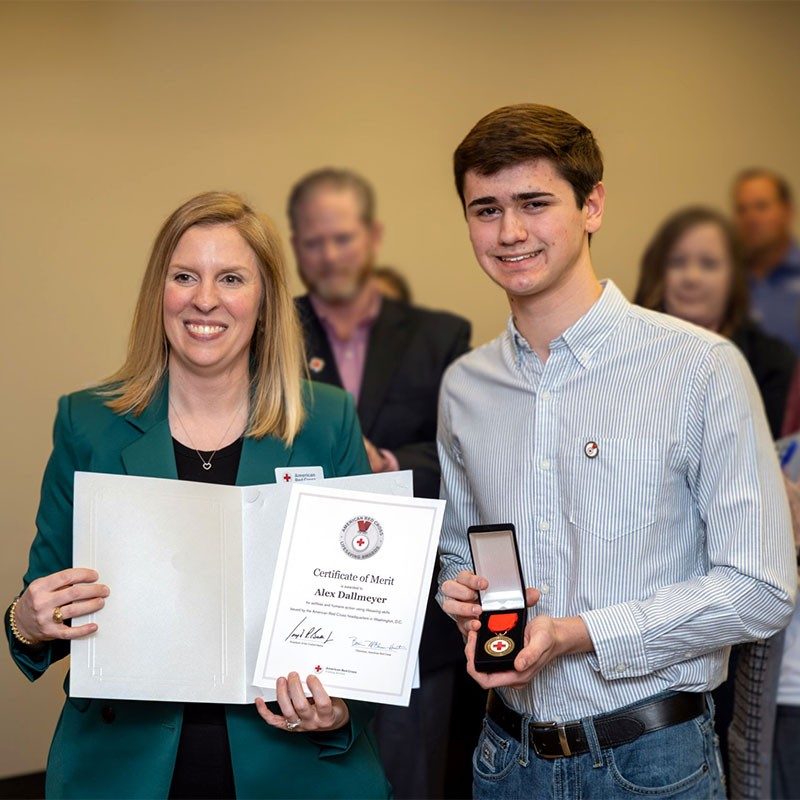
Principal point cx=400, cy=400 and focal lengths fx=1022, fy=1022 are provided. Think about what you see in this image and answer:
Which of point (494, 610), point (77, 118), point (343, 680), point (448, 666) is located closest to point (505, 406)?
point (494, 610)

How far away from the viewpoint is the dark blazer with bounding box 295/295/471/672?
3326 millimetres

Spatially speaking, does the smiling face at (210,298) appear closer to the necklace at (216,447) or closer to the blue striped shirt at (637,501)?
the necklace at (216,447)

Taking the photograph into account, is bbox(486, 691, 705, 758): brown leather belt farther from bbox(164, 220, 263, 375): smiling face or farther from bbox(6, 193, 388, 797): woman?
bbox(164, 220, 263, 375): smiling face

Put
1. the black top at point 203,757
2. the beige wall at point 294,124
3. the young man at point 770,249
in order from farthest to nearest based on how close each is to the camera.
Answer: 1. the young man at point 770,249
2. the beige wall at point 294,124
3. the black top at point 203,757

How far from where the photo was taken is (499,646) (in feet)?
5.89

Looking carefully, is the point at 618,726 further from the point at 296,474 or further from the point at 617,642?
the point at 296,474

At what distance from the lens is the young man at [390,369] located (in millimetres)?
3387

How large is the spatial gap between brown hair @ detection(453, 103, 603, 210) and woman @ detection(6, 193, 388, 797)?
19.9 inches

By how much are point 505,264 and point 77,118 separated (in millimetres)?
2556

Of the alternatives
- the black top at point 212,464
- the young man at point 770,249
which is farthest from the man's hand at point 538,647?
the young man at point 770,249

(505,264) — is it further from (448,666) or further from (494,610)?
(448,666)

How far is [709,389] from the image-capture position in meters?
1.95

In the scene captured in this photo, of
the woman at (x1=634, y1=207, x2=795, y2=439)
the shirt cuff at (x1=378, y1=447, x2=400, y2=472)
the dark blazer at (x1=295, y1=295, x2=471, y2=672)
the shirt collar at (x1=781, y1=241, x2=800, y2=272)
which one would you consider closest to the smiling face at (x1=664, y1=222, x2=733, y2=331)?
the woman at (x1=634, y1=207, x2=795, y2=439)
